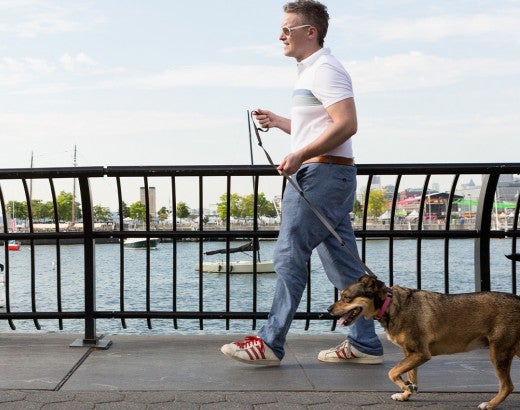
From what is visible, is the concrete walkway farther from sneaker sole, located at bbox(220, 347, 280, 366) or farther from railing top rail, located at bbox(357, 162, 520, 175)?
railing top rail, located at bbox(357, 162, 520, 175)

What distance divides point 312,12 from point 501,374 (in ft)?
8.08

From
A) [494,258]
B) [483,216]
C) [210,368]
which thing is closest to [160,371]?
[210,368]

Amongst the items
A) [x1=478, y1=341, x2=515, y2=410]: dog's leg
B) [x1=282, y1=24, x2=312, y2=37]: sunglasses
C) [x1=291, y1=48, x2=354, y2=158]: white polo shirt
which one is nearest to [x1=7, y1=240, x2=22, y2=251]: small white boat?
[x1=291, y1=48, x2=354, y2=158]: white polo shirt

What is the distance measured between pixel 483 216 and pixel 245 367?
7.40 ft

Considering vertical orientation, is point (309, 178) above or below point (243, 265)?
above

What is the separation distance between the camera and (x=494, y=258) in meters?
83.9

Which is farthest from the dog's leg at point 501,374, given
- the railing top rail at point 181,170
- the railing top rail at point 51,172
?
the railing top rail at point 51,172

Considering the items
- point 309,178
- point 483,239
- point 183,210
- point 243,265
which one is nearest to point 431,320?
point 309,178

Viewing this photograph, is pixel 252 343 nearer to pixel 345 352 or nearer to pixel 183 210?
pixel 345 352

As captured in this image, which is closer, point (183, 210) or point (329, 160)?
point (329, 160)

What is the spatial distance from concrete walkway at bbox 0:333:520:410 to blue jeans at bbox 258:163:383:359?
1.28ft

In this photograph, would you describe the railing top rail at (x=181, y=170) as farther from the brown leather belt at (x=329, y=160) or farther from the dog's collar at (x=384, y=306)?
the dog's collar at (x=384, y=306)

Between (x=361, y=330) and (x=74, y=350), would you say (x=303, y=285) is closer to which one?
(x=361, y=330)

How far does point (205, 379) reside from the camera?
5016 millimetres
